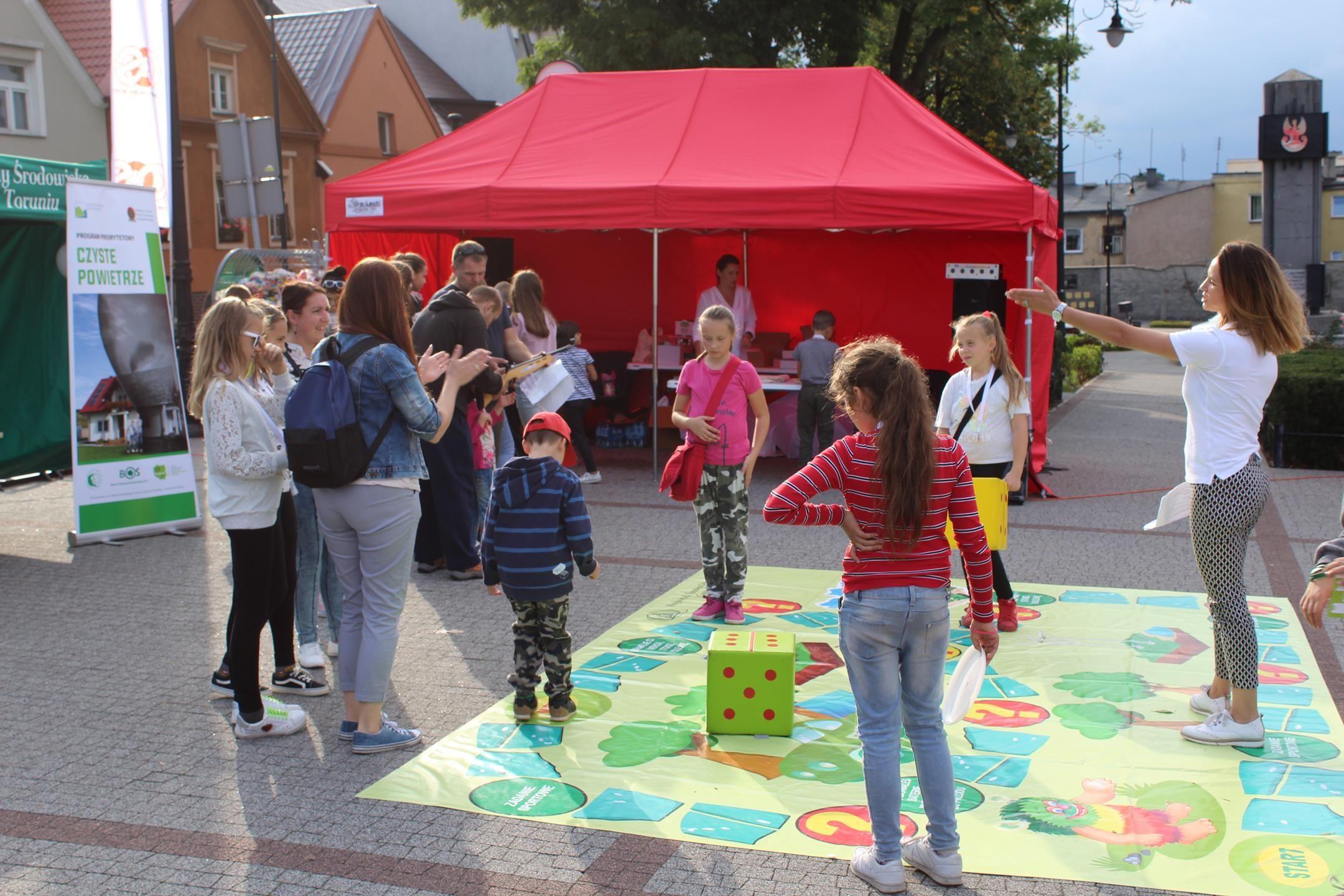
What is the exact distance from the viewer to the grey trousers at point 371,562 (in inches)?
176

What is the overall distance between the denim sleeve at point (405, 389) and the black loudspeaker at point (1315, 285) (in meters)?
33.8

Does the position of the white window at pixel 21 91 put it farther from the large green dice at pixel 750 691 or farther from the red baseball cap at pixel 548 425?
the large green dice at pixel 750 691

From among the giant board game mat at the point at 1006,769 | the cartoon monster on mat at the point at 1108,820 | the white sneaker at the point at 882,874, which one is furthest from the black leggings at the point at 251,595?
the cartoon monster on mat at the point at 1108,820

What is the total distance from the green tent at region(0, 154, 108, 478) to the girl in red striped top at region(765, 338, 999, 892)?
24.8ft

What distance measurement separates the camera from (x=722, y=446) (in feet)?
21.2

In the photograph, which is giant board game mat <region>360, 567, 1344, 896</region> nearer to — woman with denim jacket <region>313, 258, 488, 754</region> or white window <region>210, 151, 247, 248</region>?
woman with denim jacket <region>313, 258, 488, 754</region>

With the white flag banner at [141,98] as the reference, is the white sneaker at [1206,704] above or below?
below

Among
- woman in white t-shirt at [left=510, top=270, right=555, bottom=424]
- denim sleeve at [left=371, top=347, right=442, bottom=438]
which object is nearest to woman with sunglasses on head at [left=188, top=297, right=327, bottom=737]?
denim sleeve at [left=371, top=347, right=442, bottom=438]

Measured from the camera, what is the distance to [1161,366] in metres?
31.6

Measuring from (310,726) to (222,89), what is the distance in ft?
104

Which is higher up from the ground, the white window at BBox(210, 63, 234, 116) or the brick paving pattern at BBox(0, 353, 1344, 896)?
the white window at BBox(210, 63, 234, 116)

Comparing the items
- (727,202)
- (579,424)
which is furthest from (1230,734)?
(579,424)

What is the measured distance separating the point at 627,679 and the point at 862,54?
22018mm

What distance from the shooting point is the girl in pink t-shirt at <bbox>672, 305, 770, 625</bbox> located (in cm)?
639
